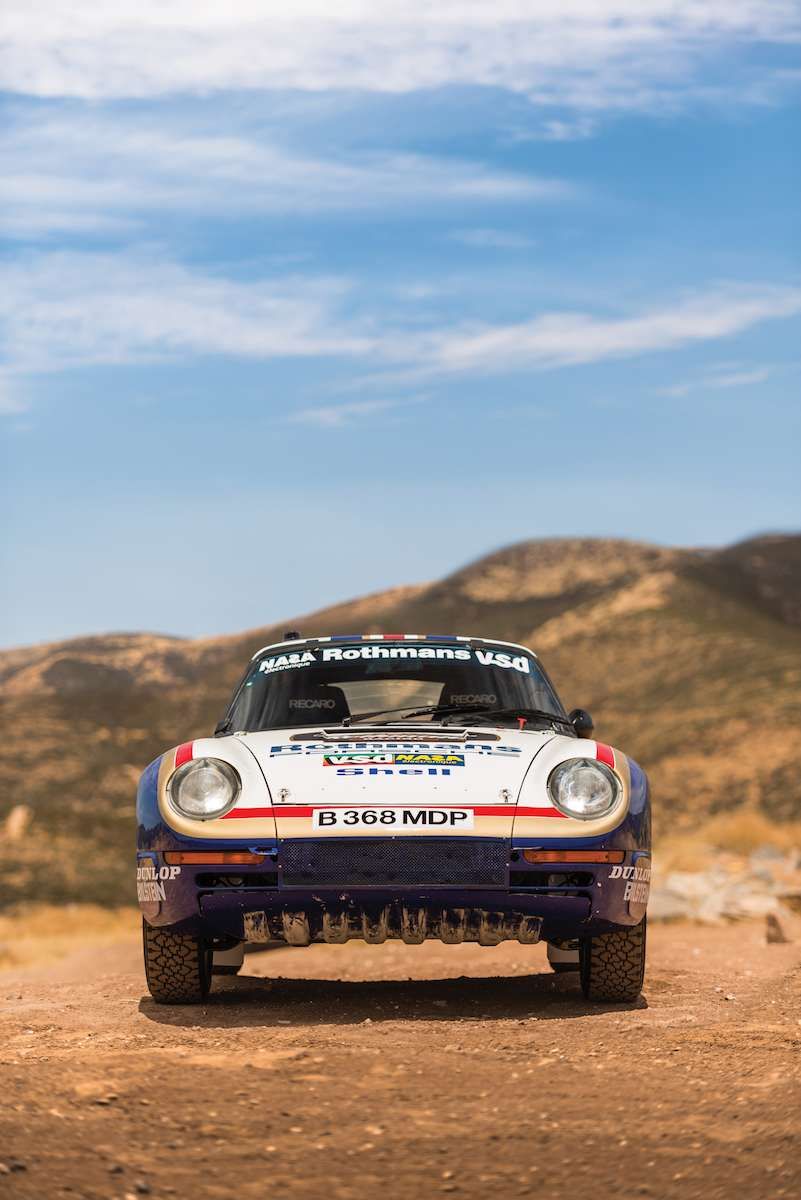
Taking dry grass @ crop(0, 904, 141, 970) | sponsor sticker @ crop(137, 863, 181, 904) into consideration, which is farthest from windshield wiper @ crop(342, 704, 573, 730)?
Answer: dry grass @ crop(0, 904, 141, 970)

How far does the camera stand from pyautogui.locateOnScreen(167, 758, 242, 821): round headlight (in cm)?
769

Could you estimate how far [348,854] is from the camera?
24.7 feet

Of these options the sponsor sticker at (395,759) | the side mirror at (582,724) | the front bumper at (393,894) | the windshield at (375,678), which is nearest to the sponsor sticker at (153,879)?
the front bumper at (393,894)

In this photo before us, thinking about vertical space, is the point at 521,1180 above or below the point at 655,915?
above

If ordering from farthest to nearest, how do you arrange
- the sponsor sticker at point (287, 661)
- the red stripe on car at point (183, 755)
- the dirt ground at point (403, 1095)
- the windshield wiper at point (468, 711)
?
the sponsor sticker at point (287, 661) < the windshield wiper at point (468, 711) < the red stripe on car at point (183, 755) < the dirt ground at point (403, 1095)

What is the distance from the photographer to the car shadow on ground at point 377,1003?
781 centimetres

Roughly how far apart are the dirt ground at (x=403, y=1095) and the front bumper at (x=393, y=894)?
408 millimetres

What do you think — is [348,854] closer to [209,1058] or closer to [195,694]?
[209,1058]

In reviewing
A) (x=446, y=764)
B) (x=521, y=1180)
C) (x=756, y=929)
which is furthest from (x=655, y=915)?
(x=521, y=1180)

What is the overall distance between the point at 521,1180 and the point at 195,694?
67175 millimetres

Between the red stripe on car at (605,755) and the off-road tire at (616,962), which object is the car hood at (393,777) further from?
the off-road tire at (616,962)

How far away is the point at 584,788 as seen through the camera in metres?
7.77

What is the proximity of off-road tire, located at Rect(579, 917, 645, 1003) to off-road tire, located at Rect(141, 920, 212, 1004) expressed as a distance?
183 centimetres

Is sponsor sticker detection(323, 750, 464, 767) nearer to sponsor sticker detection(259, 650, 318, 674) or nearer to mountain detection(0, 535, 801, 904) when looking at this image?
sponsor sticker detection(259, 650, 318, 674)
